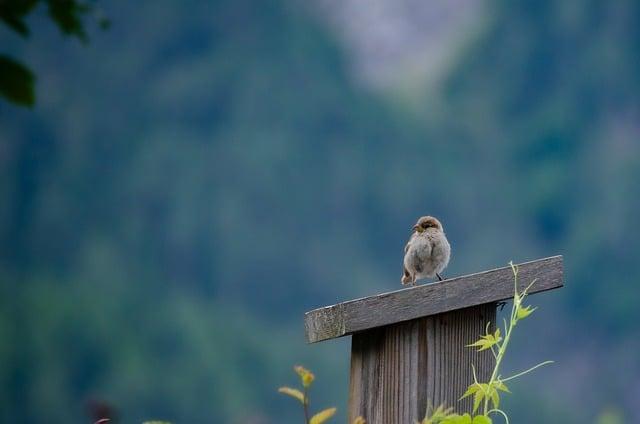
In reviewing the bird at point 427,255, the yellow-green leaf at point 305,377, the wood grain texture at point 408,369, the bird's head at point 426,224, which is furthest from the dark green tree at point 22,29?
the bird's head at point 426,224

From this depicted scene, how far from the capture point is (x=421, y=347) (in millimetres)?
2277

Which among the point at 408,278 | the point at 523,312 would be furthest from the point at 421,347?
the point at 408,278

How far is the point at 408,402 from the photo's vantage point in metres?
2.25

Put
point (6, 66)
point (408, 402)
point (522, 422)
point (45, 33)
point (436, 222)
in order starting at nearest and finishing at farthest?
point (6, 66) → point (408, 402) → point (436, 222) → point (522, 422) → point (45, 33)

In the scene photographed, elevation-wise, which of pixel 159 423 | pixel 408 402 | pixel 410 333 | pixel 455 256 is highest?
pixel 455 256

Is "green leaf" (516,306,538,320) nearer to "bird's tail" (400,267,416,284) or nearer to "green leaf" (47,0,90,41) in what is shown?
"green leaf" (47,0,90,41)

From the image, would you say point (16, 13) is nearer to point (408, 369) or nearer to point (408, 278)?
point (408, 369)

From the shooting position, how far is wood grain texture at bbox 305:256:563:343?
2.09 m

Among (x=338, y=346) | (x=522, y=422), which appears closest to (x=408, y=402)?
(x=522, y=422)

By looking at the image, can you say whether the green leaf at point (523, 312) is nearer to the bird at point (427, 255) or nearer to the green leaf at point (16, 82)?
the green leaf at point (16, 82)

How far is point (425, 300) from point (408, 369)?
176 millimetres

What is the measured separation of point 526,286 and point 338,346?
14518 millimetres

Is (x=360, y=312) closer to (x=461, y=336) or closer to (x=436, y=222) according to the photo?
(x=461, y=336)

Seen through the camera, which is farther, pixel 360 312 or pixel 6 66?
pixel 360 312
